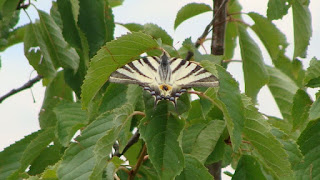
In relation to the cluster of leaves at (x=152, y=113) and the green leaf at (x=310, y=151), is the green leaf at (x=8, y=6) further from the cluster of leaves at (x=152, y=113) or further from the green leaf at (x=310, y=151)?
the green leaf at (x=310, y=151)

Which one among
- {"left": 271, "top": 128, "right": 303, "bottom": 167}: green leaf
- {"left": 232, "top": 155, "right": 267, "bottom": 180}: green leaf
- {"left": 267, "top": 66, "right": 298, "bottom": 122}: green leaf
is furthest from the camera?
{"left": 267, "top": 66, "right": 298, "bottom": 122}: green leaf

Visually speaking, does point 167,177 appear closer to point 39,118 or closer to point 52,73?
point 52,73

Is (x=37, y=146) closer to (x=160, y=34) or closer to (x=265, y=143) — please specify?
(x=160, y=34)

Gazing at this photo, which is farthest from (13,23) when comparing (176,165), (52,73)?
(176,165)

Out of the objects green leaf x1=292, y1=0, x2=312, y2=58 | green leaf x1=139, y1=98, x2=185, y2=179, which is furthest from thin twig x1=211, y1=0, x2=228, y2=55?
green leaf x1=139, y1=98, x2=185, y2=179

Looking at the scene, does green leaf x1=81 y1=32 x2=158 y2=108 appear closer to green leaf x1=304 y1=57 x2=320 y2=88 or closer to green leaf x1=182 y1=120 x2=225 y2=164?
green leaf x1=182 y1=120 x2=225 y2=164
